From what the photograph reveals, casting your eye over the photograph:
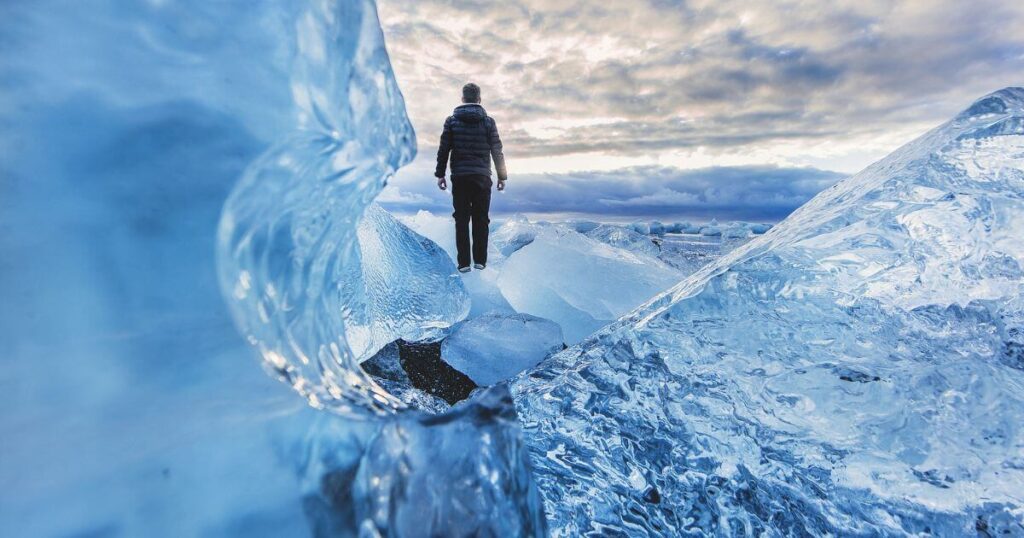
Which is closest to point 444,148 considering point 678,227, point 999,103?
point 999,103

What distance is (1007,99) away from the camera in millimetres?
1433

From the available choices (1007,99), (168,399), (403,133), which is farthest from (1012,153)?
(168,399)

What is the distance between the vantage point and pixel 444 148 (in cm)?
447

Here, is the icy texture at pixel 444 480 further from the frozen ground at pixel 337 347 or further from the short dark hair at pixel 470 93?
the short dark hair at pixel 470 93

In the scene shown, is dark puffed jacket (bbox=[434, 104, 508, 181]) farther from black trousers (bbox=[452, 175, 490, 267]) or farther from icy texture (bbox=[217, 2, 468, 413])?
icy texture (bbox=[217, 2, 468, 413])

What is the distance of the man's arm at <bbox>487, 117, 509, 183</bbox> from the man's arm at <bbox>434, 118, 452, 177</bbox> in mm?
377

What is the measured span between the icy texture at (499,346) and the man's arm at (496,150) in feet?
8.15

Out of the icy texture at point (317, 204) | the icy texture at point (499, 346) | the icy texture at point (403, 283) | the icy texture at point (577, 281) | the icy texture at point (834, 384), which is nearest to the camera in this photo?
the icy texture at point (317, 204)

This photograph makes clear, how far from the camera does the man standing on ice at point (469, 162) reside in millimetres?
4387

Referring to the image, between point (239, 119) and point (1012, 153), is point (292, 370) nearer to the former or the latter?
point (239, 119)

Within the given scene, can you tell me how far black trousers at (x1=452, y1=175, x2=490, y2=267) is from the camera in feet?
14.7

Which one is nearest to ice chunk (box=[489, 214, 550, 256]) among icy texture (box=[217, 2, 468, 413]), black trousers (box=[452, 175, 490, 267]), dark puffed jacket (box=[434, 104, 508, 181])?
black trousers (box=[452, 175, 490, 267])

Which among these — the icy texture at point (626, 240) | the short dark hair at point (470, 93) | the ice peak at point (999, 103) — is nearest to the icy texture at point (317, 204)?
the ice peak at point (999, 103)

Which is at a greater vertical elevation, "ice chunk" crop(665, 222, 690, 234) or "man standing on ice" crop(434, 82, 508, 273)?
"man standing on ice" crop(434, 82, 508, 273)
